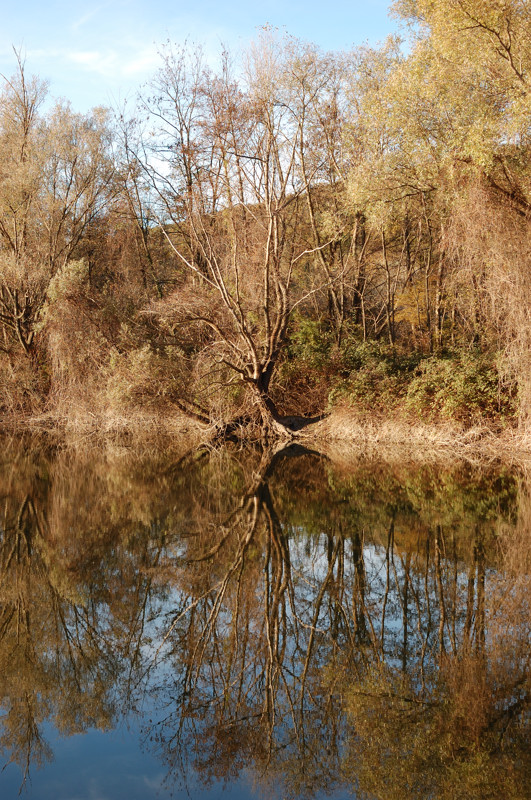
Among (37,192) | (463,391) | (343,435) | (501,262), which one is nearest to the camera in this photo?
(501,262)

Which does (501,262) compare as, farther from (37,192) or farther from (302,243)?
(37,192)

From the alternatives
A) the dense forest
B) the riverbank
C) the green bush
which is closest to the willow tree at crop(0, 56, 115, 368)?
the dense forest

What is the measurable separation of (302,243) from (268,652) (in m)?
18.5

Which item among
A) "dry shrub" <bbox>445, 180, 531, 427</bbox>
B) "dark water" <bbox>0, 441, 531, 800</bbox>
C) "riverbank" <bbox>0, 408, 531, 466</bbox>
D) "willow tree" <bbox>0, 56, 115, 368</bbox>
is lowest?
"dark water" <bbox>0, 441, 531, 800</bbox>

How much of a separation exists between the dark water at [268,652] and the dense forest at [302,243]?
281 inches

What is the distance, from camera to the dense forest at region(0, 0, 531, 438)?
14.8m

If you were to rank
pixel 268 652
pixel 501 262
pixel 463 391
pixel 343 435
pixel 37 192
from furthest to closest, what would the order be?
pixel 37 192, pixel 343 435, pixel 463 391, pixel 501 262, pixel 268 652

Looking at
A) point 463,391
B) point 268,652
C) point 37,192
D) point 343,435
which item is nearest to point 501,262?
point 463,391

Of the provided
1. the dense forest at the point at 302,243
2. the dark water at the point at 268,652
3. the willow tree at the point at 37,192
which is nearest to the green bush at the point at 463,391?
the dense forest at the point at 302,243

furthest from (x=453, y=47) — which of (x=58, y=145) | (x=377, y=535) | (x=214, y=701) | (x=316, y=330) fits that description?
(x=58, y=145)

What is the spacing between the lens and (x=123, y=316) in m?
20.9

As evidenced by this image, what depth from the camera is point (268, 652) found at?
564 cm

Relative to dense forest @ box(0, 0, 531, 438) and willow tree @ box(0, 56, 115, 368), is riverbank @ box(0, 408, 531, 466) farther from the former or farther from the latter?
willow tree @ box(0, 56, 115, 368)

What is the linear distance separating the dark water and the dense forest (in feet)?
23.4
